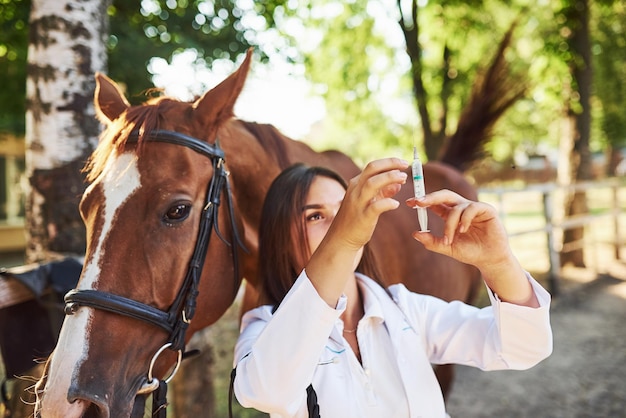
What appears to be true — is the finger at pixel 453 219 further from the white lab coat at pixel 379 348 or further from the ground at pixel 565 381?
the ground at pixel 565 381

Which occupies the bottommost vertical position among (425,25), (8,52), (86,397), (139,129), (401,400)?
(401,400)

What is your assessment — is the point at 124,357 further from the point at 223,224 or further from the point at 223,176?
the point at 223,176

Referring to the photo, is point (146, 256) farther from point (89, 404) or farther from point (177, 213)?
point (89, 404)

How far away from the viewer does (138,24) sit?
16.2 ft

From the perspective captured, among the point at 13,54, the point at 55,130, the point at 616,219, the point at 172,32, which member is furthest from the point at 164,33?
the point at 616,219

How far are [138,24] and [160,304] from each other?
4.45 m

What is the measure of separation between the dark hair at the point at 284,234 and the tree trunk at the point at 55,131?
1146 millimetres

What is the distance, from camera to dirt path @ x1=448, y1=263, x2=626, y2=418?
395cm

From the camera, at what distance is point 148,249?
1.43 meters

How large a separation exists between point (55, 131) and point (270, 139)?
1059 millimetres

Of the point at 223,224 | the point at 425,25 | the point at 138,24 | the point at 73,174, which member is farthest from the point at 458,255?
the point at 425,25

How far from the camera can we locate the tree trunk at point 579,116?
7984 mm

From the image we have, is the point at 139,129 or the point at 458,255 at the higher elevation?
the point at 139,129

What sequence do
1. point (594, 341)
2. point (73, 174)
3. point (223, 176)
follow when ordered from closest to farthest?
point (223, 176) < point (73, 174) < point (594, 341)
